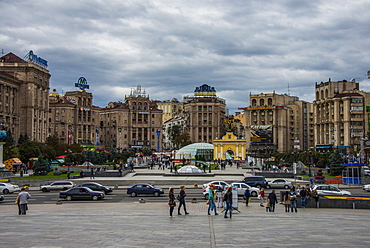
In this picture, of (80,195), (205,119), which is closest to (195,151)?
(205,119)

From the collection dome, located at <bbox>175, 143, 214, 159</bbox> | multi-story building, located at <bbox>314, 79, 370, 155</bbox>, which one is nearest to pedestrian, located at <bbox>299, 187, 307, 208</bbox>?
dome, located at <bbox>175, 143, 214, 159</bbox>

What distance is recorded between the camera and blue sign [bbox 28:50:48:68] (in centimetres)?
10012

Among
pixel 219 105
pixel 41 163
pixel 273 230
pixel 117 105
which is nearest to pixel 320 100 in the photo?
pixel 219 105

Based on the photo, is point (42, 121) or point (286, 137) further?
point (286, 137)

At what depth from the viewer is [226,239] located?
1401 centimetres

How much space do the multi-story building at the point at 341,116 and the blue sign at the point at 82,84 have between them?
72.3 metres

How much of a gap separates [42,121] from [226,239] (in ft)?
323

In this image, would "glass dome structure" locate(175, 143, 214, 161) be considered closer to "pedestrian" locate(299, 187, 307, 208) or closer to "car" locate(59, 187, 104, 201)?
"car" locate(59, 187, 104, 201)

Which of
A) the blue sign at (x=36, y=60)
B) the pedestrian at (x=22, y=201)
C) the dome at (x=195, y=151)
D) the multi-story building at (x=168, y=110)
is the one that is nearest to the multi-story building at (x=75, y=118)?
the blue sign at (x=36, y=60)

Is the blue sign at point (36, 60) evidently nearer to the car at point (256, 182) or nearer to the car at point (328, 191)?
the car at point (256, 182)

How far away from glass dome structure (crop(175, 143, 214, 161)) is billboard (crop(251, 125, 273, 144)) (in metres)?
34.4

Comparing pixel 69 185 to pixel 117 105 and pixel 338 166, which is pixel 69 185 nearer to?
pixel 338 166

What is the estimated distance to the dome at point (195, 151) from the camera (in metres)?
92.5

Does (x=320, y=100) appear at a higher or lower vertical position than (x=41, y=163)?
higher
